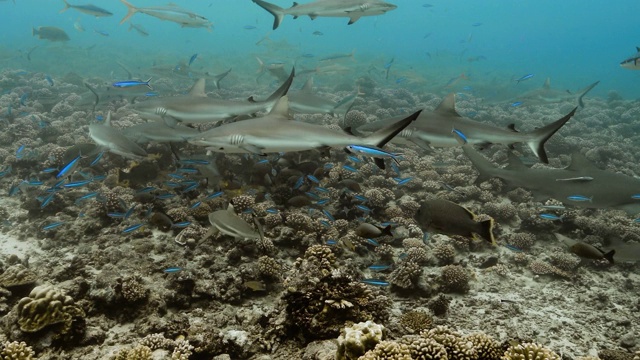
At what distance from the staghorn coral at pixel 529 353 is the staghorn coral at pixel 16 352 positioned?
4.64m

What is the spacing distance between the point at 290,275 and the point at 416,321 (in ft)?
5.77

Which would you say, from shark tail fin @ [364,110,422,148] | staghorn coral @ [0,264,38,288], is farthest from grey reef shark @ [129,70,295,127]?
staghorn coral @ [0,264,38,288]

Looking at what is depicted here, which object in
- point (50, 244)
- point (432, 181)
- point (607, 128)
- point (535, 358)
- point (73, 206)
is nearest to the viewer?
point (535, 358)

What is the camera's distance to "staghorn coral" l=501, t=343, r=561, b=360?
9.94ft

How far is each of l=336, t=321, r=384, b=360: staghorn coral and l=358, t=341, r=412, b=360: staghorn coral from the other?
0.11 meters

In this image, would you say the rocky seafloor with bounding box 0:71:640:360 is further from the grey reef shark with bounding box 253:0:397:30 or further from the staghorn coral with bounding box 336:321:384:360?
the grey reef shark with bounding box 253:0:397:30

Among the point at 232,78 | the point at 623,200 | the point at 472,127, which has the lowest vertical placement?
the point at 232,78

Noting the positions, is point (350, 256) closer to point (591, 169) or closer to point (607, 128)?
point (591, 169)

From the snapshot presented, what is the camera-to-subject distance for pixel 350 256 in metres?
5.92

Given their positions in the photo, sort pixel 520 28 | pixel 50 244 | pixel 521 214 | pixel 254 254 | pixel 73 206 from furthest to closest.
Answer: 1. pixel 520 28
2. pixel 521 214
3. pixel 73 206
4. pixel 50 244
5. pixel 254 254

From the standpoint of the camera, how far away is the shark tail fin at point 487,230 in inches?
142

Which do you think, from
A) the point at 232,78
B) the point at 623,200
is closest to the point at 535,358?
the point at 623,200

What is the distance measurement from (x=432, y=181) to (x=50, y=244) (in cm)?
819

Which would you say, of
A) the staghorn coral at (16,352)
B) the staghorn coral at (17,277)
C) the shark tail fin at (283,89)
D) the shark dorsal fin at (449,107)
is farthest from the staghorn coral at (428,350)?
the staghorn coral at (17,277)
